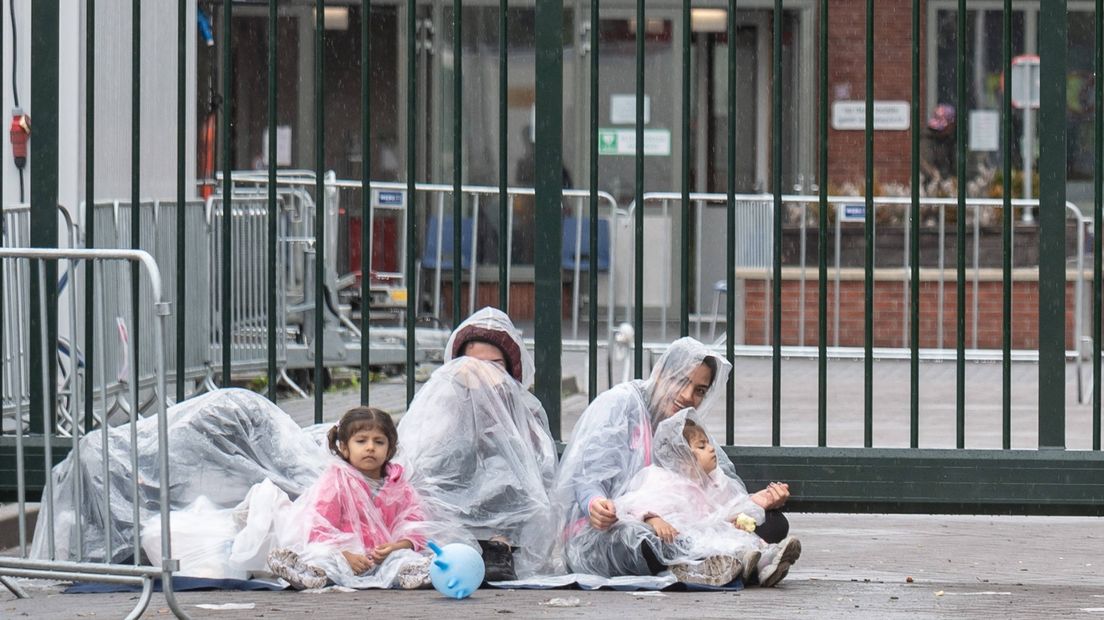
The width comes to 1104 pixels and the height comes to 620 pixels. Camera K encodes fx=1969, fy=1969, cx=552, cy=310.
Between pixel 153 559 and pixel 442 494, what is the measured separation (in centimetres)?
87

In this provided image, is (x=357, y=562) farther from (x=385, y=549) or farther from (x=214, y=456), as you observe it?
(x=214, y=456)

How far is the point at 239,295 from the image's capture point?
9914 millimetres

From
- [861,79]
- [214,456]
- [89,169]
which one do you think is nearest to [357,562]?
[214,456]

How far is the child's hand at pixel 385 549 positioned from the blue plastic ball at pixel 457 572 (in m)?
0.23

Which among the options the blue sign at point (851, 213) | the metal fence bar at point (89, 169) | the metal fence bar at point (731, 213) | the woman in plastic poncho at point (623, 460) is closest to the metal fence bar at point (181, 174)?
the metal fence bar at point (89, 169)

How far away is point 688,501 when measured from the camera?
5.87 metres

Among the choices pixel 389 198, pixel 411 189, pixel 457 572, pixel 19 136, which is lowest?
pixel 457 572

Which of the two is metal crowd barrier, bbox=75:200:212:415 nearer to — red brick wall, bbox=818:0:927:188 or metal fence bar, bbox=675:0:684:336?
metal fence bar, bbox=675:0:684:336

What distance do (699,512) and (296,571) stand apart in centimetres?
120

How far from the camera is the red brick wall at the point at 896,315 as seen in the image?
14.6 m

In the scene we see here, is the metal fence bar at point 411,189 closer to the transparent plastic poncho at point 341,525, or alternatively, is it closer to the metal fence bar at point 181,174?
the transparent plastic poncho at point 341,525

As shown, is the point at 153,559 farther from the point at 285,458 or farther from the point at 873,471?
the point at 873,471

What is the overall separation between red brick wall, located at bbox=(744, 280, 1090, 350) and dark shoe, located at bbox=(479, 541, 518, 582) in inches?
340

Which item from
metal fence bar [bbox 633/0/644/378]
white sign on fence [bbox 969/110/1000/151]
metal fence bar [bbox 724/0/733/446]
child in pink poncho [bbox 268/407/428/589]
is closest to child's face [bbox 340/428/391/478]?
child in pink poncho [bbox 268/407/428/589]
